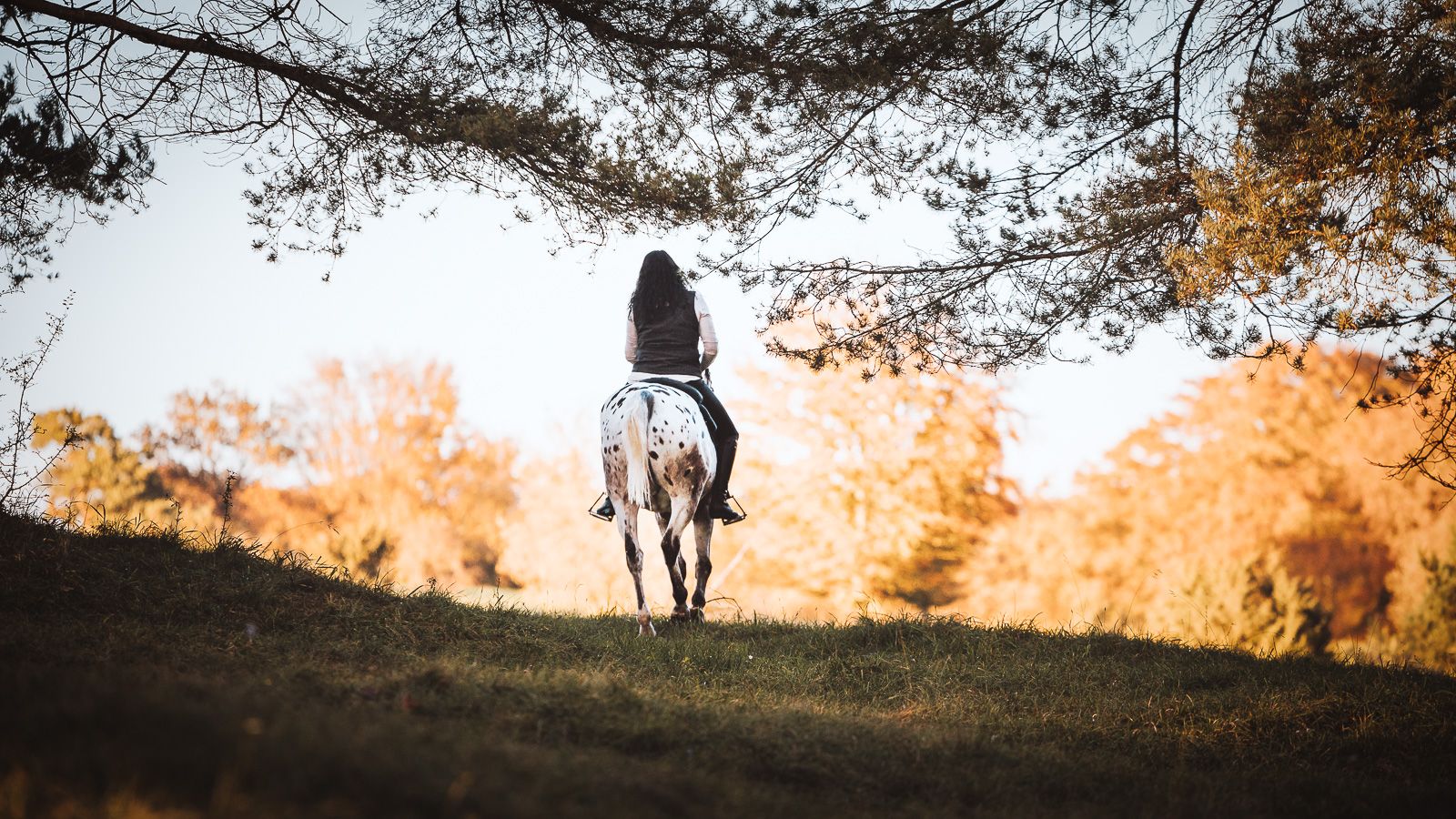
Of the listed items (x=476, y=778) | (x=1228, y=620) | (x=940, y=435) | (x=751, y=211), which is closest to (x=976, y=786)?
(x=476, y=778)

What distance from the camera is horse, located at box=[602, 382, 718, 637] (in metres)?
6.95

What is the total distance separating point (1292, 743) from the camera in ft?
14.8

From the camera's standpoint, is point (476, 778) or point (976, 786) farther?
point (976, 786)

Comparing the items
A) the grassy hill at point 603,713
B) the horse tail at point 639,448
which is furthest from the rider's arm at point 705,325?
the grassy hill at point 603,713

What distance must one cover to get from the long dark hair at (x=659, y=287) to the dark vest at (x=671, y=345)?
0.05 meters

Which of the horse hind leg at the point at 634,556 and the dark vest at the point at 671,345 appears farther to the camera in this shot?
the dark vest at the point at 671,345

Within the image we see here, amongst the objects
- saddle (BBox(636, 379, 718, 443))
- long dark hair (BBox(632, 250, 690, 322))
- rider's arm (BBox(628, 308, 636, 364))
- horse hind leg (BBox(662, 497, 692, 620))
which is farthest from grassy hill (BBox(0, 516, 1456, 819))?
long dark hair (BBox(632, 250, 690, 322))

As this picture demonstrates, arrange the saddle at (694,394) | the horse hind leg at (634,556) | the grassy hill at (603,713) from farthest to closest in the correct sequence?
the saddle at (694,394) < the horse hind leg at (634,556) < the grassy hill at (603,713)

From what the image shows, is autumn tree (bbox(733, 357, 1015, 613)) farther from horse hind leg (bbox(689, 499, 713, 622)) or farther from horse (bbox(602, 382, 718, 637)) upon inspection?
horse (bbox(602, 382, 718, 637))

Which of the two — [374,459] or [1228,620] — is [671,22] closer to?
[1228,620]

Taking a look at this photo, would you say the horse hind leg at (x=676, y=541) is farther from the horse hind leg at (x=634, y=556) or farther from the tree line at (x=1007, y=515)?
the tree line at (x=1007, y=515)

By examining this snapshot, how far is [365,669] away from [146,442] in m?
28.8

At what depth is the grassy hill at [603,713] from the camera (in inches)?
91.4

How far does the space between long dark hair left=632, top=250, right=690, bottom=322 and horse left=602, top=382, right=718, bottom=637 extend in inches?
32.5
